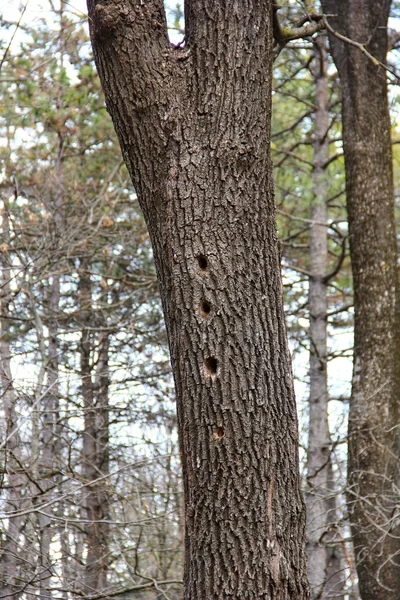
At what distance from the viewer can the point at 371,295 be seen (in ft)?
20.0

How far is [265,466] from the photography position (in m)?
2.61

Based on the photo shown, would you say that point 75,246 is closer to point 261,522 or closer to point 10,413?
point 10,413

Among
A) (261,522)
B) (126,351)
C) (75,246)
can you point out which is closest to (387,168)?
(75,246)

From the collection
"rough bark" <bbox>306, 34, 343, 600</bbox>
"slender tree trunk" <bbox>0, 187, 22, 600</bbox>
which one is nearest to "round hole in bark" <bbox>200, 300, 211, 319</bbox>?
"slender tree trunk" <bbox>0, 187, 22, 600</bbox>

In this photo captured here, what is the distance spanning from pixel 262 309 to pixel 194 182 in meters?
0.60

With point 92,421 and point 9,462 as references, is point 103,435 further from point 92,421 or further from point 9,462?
point 9,462

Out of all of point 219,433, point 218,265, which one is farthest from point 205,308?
point 219,433

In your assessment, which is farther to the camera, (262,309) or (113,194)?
(113,194)

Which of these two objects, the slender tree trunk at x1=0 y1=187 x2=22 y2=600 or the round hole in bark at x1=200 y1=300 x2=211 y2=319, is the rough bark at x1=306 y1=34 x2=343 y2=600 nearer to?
the slender tree trunk at x1=0 y1=187 x2=22 y2=600

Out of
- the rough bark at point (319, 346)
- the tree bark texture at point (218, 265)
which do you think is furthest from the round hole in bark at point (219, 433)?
the rough bark at point (319, 346)

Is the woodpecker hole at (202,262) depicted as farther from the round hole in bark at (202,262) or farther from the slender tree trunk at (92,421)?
the slender tree trunk at (92,421)

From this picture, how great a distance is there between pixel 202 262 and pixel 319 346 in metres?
5.41

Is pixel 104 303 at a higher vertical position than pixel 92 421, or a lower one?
higher

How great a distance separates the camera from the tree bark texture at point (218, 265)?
8.50ft
